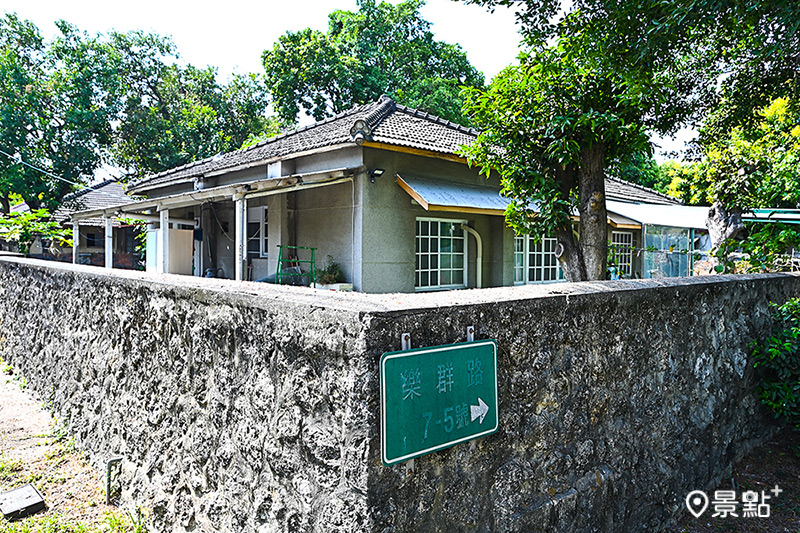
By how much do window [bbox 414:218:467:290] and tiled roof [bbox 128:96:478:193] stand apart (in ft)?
5.41

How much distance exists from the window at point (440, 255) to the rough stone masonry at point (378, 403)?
21.1ft

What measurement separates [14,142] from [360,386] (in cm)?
2240

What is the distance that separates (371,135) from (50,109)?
17.8m

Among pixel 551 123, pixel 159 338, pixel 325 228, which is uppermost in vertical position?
pixel 551 123

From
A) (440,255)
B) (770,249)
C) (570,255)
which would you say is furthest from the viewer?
(440,255)

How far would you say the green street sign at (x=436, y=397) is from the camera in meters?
1.78

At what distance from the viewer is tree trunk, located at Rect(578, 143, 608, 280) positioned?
5.36 metres

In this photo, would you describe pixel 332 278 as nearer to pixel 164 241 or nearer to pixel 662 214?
pixel 164 241

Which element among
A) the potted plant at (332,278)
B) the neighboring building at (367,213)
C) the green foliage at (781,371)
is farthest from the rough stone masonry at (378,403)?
the neighboring building at (367,213)

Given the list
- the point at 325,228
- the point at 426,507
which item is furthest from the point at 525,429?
the point at 325,228

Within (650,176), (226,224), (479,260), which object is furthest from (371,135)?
(650,176)

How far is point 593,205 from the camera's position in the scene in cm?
536

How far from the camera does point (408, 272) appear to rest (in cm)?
966

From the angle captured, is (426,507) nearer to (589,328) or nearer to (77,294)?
(589,328)
